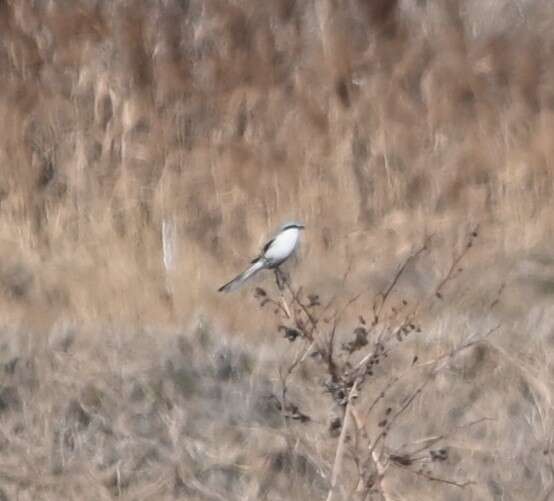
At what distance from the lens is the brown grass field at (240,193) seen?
987 centimetres

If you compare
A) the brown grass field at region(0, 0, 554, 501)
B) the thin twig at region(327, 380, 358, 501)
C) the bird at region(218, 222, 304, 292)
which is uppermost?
the thin twig at region(327, 380, 358, 501)

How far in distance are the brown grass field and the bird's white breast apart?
133cm

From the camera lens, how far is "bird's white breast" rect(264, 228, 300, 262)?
828 centimetres

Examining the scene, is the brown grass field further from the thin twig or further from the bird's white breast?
the thin twig

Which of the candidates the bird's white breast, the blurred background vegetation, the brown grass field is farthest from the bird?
the blurred background vegetation

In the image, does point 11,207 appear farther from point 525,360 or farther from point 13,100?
point 525,360

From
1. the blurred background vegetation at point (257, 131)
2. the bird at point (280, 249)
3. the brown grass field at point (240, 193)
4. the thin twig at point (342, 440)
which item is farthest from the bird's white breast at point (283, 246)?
the blurred background vegetation at point (257, 131)

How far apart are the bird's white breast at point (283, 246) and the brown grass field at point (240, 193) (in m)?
1.33

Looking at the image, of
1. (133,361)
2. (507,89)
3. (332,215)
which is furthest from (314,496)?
(507,89)

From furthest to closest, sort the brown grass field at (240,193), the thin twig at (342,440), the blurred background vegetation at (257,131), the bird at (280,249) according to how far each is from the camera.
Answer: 1. the blurred background vegetation at (257,131)
2. the brown grass field at (240,193)
3. the bird at (280,249)
4. the thin twig at (342,440)

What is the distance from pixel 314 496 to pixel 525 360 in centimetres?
119

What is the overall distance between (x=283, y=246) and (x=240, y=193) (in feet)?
11.8

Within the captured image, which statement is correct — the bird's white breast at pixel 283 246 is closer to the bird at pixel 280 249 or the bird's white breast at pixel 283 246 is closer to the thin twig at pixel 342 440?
the bird at pixel 280 249

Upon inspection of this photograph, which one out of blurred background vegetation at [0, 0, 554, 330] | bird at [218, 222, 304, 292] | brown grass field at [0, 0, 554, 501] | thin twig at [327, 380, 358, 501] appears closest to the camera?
thin twig at [327, 380, 358, 501]
